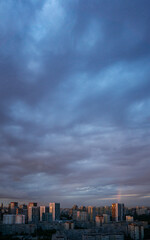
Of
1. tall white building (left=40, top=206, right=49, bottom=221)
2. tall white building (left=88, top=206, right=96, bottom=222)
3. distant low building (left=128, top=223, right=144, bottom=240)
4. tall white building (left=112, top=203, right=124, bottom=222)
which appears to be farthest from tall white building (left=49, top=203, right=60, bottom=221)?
distant low building (left=128, top=223, right=144, bottom=240)

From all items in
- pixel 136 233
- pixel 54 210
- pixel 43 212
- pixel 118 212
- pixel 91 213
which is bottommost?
pixel 91 213

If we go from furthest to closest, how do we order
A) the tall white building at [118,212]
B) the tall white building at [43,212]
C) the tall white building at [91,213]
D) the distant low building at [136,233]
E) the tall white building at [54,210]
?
the tall white building at [91,213]
the tall white building at [118,212]
the tall white building at [54,210]
the tall white building at [43,212]
the distant low building at [136,233]

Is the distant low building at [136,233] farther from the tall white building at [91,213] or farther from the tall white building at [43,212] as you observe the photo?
the tall white building at [43,212]

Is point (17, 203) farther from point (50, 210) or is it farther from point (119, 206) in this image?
point (119, 206)

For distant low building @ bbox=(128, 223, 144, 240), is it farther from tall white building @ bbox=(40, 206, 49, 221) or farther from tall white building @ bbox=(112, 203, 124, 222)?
tall white building @ bbox=(40, 206, 49, 221)

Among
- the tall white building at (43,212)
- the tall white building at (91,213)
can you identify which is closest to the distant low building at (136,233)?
the tall white building at (91,213)

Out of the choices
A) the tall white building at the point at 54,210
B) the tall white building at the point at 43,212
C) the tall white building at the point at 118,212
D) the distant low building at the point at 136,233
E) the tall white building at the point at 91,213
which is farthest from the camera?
the tall white building at the point at 91,213

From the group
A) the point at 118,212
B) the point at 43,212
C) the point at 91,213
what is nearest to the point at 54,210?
the point at 43,212

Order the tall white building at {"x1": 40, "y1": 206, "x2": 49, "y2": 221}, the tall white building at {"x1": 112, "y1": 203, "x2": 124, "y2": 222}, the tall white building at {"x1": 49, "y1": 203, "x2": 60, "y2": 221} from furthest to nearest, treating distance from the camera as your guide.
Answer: the tall white building at {"x1": 112, "y1": 203, "x2": 124, "y2": 222}
the tall white building at {"x1": 49, "y1": 203, "x2": 60, "y2": 221}
the tall white building at {"x1": 40, "y1": 206, "x2": 49, "y2": 221}

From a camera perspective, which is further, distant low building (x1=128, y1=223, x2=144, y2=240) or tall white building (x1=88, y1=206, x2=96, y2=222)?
tall white building (x1=88, y1=206, x2=96, y2=222)

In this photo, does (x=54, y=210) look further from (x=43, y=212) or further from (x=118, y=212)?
(x=118, y=212)

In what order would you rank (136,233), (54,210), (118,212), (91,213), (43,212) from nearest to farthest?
(136,233)
(43,212)
(54,210)
(118,212)
(91,213)

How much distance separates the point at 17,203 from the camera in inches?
2042

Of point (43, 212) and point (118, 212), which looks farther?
point (118, 212)
